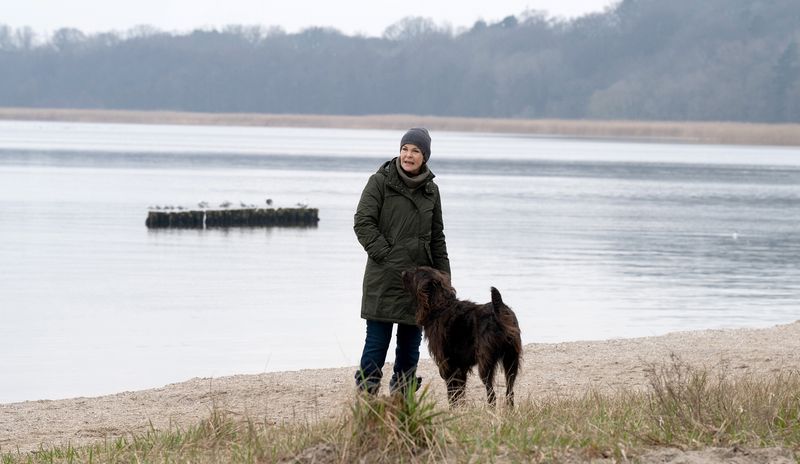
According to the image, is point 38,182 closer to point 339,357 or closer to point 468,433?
point 339,357

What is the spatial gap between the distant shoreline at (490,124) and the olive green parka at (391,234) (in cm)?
9895

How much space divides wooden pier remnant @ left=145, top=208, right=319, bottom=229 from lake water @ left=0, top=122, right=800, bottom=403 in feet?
1.57

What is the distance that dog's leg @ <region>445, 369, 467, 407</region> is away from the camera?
727 cm

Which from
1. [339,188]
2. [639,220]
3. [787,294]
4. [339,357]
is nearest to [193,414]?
[339,357]

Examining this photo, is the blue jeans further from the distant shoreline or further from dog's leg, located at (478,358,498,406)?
the distant shoreline

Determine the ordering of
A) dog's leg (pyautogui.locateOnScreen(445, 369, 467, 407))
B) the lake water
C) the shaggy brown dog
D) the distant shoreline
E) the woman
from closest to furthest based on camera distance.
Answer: the shaggy brown dog → the woman → dog's leg (pyautogui.locateOnScreen(445, 369, 467, 407)) → the lake water → the distant shoreline

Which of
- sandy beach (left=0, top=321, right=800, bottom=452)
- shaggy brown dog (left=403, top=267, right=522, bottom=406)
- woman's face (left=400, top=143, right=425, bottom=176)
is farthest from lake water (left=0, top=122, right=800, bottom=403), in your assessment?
woman's face (left=400, top=143, right=425, bottom=176)

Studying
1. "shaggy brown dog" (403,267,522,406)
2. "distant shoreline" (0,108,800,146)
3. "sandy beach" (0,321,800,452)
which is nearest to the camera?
"shaggy brown dog" (403,267,522,406)

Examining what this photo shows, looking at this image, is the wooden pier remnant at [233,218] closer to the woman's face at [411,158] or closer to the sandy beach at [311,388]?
the sandy beach at [311,388]

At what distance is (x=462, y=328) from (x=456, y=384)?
370mm

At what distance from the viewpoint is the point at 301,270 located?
2056 centimetres

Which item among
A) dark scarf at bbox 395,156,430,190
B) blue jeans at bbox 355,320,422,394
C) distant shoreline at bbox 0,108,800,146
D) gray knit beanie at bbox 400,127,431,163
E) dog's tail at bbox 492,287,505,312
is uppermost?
gray knit beanie at bbox 400,127,431,163

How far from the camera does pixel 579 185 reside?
47.3 m

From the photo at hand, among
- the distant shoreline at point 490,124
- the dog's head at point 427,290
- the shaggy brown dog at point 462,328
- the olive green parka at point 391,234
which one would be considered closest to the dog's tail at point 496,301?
the shaggy brown dog at point 462,328
